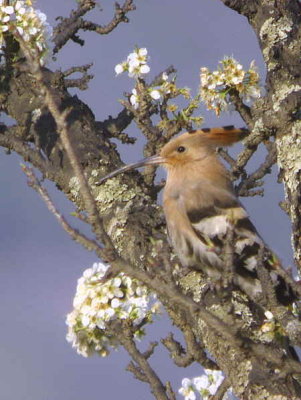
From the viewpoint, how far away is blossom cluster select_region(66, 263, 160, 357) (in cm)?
321

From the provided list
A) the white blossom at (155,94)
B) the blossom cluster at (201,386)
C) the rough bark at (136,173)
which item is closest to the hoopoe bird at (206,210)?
the rough bark at (136,173)

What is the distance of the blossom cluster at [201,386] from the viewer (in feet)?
12.1

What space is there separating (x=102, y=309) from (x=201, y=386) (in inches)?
30.7

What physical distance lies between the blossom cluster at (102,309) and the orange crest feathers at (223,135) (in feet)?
3.85

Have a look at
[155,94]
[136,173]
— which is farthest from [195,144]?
[136,173]

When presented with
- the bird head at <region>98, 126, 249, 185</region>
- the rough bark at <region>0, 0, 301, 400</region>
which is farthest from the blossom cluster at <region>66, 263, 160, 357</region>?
the bird head at <region>98, 126, 249, 185</region>

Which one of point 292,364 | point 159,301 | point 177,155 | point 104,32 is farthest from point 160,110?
point 292,364

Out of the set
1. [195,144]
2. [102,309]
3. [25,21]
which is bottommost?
[102,309]

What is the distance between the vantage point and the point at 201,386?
3.74m

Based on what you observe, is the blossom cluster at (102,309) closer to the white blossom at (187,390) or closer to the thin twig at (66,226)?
the white blossom at (187,390)

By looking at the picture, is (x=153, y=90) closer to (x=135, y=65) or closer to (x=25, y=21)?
(x=135, y=65)

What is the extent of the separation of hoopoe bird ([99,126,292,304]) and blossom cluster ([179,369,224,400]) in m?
0.54

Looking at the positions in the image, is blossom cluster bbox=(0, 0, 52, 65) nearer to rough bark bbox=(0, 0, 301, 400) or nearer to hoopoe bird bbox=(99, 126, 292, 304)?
rough bark bbox=(0, 0, 301, 400)

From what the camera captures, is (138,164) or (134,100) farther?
(134,100)
